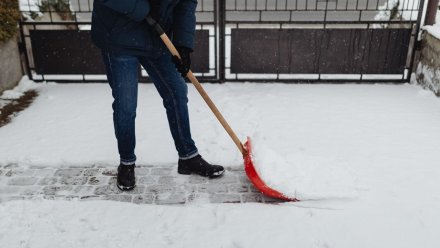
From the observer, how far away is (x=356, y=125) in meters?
4.70

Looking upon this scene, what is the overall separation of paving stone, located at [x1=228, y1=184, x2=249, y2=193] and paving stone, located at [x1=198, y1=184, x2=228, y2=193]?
0.04 meters

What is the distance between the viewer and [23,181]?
11.8 ft

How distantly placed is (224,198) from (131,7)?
1.58m

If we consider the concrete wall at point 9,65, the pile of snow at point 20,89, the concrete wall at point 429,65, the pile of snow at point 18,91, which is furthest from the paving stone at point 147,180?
the concrete wall at point 429,65

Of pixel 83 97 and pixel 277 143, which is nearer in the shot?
pixel 277 143

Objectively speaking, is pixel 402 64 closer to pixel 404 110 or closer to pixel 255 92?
pixel 404 110

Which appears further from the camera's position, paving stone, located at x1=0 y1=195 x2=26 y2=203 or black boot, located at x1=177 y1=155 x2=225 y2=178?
black boot, located at x1=177 y1=155 x2=225 y2=178

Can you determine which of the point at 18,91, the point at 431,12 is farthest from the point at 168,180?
the point at 431,12

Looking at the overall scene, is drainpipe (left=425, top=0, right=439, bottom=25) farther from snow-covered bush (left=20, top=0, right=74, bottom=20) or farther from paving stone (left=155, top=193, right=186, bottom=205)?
snow-covered bush (left=20, top=0, right=74, bottom=20)

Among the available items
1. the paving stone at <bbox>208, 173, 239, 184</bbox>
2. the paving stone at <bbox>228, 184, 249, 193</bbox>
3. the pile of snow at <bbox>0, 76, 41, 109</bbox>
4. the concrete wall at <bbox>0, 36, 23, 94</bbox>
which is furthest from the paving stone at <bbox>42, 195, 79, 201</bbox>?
the concrete wall at <bbox>0, 36, 23, 94</bbox>

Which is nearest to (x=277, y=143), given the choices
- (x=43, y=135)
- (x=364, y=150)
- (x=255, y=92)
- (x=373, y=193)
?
(x=364, y=150)

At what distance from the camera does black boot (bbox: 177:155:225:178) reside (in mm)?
3641

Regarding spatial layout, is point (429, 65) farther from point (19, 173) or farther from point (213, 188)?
point (19, 173)

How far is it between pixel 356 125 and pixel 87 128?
293 centimetres
